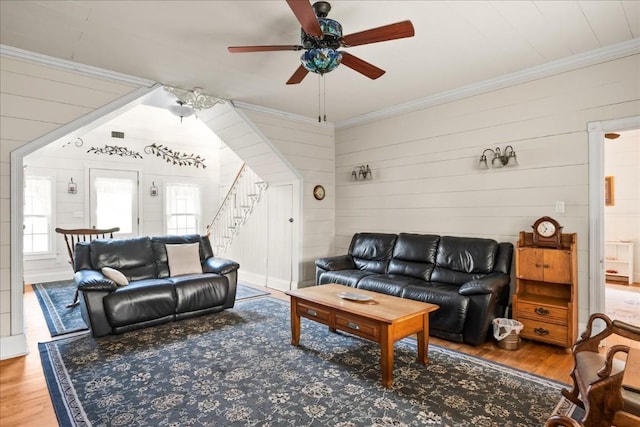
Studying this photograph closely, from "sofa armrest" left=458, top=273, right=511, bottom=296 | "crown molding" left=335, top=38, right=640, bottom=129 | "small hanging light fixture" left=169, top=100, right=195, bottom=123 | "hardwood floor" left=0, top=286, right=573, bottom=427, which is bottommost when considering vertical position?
"hardwood floor" left=0, top=286, right=573, bottom=427

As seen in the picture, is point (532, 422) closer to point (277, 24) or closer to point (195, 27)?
point (277, 24)

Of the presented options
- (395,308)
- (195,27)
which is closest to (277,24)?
(195,27)

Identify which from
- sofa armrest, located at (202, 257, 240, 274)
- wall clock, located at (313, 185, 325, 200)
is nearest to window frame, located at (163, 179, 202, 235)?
sofa armrest, located at (202, 257, 240, 274)

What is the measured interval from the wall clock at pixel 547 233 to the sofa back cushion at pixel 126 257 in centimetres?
441

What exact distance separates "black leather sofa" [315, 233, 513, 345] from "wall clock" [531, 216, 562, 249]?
344mm

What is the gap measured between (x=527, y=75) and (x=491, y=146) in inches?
32.2

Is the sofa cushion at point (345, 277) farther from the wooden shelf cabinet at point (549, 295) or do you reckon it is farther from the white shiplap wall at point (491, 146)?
the wooden shelf cabinet at point (549, 295)

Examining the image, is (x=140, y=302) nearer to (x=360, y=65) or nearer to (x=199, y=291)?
(x=199, y=291)

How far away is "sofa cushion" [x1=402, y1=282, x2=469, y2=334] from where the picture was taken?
10.9 feet

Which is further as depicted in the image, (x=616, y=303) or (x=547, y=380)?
(x=616, y=303)

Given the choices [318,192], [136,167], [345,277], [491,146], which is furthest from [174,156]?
[491,146]

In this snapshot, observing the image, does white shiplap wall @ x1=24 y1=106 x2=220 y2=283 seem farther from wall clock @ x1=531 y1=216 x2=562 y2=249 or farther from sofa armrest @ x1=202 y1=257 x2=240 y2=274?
wall clock @ x1=531 y1=216 x2=562 y2=249

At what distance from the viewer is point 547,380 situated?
2637 mm

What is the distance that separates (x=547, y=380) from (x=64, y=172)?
790 cm
